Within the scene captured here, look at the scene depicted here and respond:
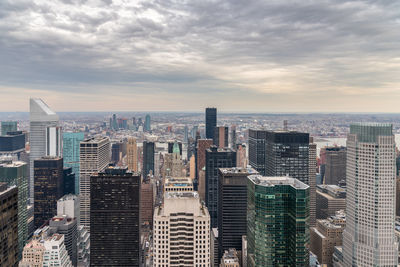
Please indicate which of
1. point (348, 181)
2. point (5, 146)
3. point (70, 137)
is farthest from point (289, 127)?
point (5, 146)

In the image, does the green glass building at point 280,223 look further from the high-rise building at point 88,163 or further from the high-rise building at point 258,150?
the high-rise building at point 88,163

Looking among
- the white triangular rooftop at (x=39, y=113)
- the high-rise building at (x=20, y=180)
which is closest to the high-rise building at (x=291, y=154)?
the high-rise building at (x=20, y=180)

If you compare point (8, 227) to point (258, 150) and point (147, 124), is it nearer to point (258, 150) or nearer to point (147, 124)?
point (258, 150)

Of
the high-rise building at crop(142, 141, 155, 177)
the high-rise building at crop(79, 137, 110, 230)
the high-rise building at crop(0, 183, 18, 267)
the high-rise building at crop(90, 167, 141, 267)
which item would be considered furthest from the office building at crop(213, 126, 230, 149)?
the high-rise building at crop(0, 183, 18, 267)

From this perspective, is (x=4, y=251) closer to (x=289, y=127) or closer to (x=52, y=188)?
(x=289, y=127)

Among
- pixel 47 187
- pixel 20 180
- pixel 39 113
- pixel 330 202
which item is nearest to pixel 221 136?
pixel 330 202

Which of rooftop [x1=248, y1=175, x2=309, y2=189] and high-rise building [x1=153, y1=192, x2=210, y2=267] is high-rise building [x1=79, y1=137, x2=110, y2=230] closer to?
high-rise building [x1=153, y1=192, x2=210, y2=267]
